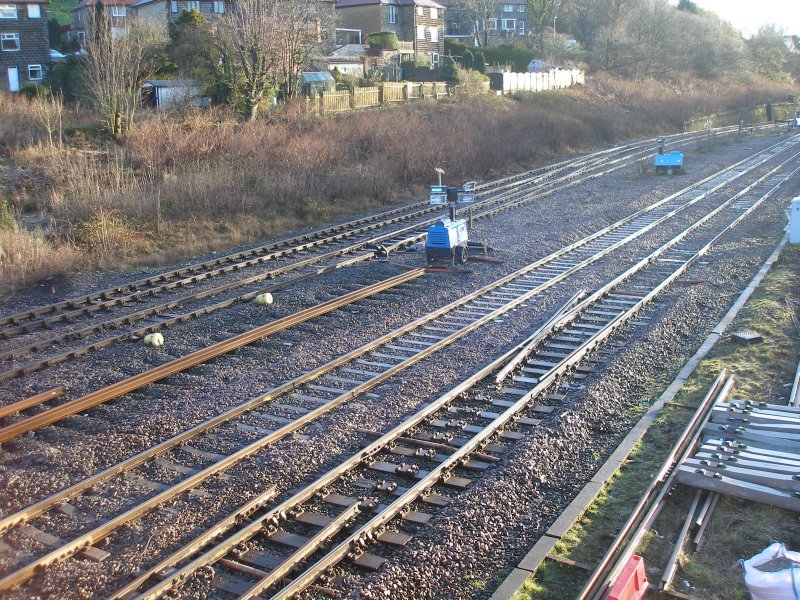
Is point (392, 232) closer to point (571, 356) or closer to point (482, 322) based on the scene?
point (482, 322)

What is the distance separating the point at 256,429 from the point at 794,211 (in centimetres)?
1401

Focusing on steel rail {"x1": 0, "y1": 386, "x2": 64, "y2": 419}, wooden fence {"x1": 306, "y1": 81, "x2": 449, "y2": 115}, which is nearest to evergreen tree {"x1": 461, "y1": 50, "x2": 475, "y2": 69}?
wooden fence {"x1": 306, "y1": 81, "x2": 449, "y2": 115}

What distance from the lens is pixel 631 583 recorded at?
218 inches

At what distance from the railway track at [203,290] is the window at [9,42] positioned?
2942 cm

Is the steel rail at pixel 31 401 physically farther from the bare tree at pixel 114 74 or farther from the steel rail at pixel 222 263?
the bare tree at pixel 114 74

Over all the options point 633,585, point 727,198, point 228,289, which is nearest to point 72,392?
point 228,289

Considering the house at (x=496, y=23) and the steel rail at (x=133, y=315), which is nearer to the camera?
the steel rail at (x=133, y=315)

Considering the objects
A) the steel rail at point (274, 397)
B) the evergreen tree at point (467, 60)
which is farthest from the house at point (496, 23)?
the steel rail at point (274, 397)

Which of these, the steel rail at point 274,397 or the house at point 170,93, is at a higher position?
the house at point 170,93

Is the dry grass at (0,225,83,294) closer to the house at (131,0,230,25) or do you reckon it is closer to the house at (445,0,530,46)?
the house at (131,0,230,25)

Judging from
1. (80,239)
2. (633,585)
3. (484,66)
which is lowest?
(633,585)

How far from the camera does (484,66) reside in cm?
5622

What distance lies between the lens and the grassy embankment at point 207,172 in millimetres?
17406

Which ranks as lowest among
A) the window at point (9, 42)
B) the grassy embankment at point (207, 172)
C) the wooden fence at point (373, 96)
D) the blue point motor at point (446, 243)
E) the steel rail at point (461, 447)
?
the steel rail at point (461, 447)
